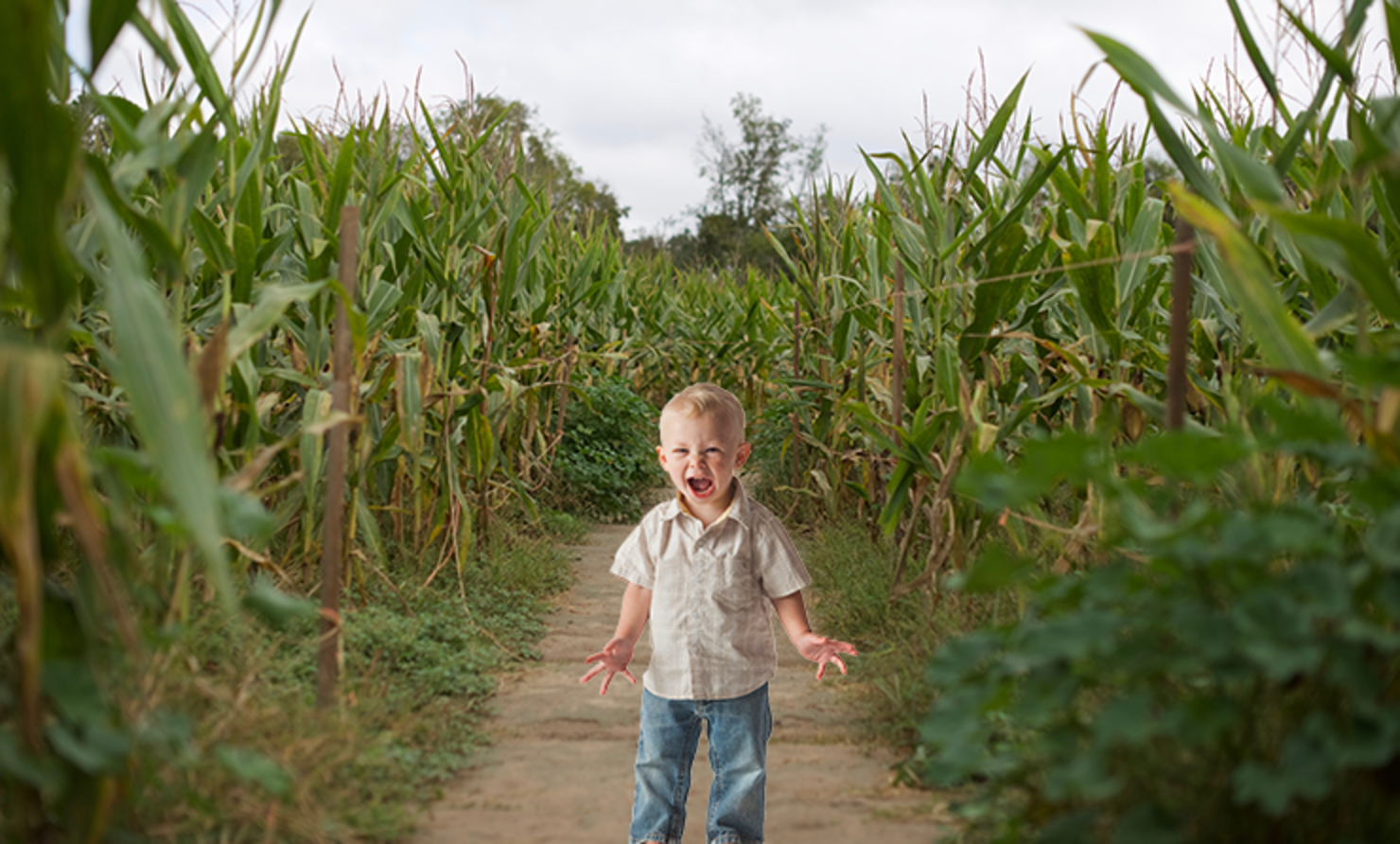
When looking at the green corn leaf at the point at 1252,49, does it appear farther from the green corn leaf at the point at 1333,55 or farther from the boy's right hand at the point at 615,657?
the boy's right hand at the point at 615,657

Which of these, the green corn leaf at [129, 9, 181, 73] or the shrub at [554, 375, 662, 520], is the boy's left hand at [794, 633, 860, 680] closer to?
the green corn leaf at [129, 9, 181, 73]

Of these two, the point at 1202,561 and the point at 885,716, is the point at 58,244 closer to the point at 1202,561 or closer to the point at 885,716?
the point at 1202,561

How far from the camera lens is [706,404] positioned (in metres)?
2.14

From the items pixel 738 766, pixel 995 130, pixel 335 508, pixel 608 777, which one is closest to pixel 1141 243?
pixel 995 130

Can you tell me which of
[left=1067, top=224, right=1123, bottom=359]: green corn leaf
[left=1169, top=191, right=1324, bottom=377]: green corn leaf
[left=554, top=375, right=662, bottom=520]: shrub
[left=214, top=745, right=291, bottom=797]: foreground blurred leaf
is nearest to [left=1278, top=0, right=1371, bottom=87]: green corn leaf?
[left=1169, top=191, right=1324, bottom=377]: green corn leaf

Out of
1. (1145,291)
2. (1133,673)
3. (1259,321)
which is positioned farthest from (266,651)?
(1145,291)

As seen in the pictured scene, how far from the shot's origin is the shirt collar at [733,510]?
A: 7.25 ft

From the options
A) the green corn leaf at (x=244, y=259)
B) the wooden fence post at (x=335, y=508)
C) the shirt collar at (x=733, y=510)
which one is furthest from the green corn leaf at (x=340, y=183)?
the shirt collar at (x=733, y=510)

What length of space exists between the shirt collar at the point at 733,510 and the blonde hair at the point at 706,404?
168mm

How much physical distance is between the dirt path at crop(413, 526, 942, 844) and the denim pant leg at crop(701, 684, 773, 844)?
63mm

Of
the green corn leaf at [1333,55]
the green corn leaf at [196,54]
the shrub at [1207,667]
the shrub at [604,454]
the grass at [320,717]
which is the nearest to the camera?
the shrub at [1207,667]

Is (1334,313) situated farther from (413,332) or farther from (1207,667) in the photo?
(413,332)

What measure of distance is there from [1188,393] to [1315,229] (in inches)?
75.4

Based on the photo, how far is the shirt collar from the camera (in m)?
2.21
